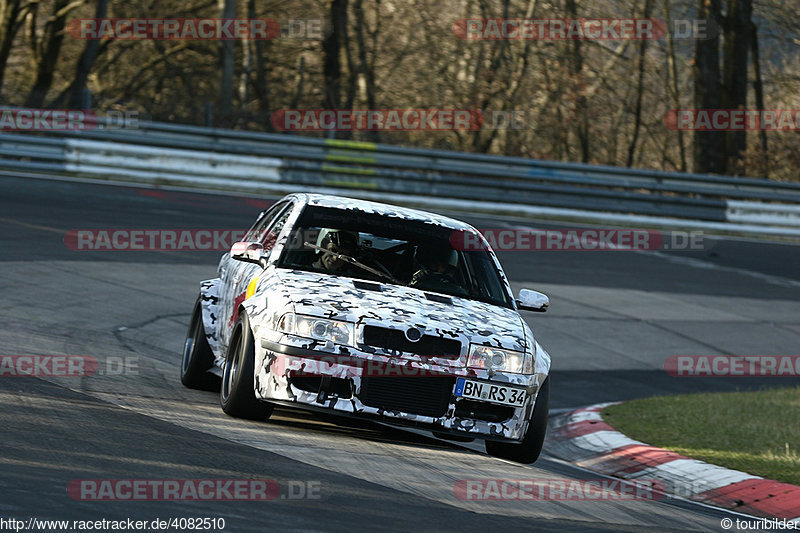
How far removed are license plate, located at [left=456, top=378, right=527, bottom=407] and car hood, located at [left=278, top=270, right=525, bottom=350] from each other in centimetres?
24

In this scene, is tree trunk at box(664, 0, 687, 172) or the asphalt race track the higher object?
tree trunk at box(664, 0, 687, 172)

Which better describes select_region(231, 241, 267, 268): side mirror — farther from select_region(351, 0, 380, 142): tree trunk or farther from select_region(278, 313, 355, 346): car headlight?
select_region(351, 0, 380, 142): tree trunk

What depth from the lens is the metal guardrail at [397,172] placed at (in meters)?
21.9

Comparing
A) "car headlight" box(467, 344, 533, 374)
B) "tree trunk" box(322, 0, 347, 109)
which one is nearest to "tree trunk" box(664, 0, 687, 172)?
"tree trunk" box(322, 0, 347, 109)

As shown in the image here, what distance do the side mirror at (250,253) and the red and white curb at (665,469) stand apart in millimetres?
2718

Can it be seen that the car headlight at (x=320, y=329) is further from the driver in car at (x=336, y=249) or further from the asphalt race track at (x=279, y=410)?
the driver in car at (x=336, y=249)

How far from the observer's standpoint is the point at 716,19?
2831cm

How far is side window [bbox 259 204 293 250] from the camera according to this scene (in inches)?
340

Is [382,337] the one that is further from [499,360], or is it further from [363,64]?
[363,64]

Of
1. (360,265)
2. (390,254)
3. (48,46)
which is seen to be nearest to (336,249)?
(360,265)

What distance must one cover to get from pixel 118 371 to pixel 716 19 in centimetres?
2235

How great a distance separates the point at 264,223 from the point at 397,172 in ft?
42.7

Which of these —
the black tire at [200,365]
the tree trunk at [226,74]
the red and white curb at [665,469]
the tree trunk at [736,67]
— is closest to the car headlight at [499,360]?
the red and white curb at [665,469]

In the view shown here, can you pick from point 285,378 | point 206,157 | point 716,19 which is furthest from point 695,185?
point 285,378
